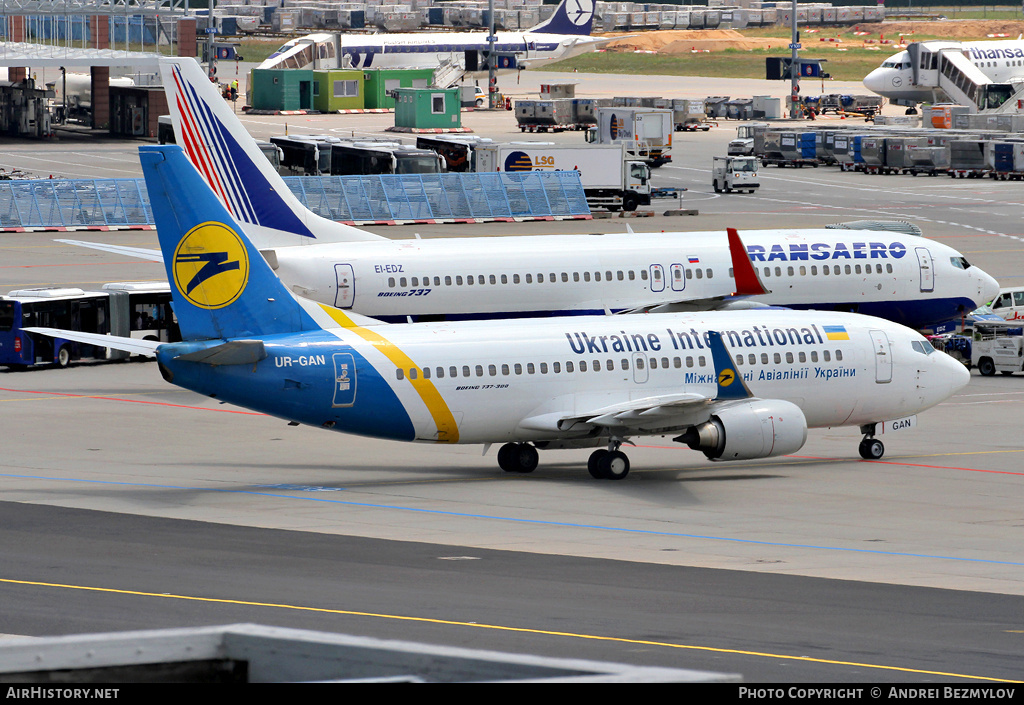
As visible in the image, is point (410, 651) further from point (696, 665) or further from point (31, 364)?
point (31, 364)

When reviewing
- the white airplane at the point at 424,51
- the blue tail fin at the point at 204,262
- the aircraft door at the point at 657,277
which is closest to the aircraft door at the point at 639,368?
the blue tail fin at the point at 204,262

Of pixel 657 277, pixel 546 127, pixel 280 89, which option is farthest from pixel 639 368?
pixel 280 89

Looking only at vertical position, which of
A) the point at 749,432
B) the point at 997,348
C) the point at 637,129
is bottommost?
the point at 997,348

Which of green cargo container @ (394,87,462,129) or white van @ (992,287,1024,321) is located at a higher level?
green cargo container @ (394,87,462,129)

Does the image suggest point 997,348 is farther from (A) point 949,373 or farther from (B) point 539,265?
(B) point 539,265

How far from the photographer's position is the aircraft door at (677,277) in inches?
2074

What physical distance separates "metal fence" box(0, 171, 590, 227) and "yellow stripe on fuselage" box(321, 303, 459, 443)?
55.9 metres

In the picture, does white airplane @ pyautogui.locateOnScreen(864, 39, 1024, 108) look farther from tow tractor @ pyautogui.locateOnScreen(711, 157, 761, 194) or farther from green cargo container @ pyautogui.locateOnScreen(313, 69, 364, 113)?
green cargo container @ pyautogui.locateOnScreen(313, 69, 364, 113)

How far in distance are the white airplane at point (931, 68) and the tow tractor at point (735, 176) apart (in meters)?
49.4

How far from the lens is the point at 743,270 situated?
51250 millimetres

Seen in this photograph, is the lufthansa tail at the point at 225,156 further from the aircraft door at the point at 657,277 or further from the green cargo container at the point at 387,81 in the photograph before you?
the green cargo container at the point at 387,81

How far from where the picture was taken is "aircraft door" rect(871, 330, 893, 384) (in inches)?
1580

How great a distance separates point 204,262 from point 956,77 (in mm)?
129551

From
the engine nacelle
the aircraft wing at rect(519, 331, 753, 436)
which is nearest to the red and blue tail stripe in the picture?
the aircraft wing at rect(519, 331, 753, 436)
